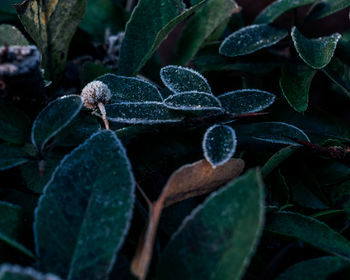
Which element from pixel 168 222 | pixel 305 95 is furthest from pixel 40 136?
pixel 305 95

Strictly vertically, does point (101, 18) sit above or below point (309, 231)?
above

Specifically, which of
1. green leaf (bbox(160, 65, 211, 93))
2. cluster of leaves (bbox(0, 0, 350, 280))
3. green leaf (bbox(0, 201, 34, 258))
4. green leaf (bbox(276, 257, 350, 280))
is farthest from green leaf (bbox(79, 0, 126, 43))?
green leaf (bbox(276, 257, 350, 280))

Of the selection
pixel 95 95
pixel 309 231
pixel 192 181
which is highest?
pixel 95 95

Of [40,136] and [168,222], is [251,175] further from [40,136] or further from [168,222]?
[40,136]

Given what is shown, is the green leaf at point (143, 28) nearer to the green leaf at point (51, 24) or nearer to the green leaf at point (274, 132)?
the green leaf at point (51, 24)

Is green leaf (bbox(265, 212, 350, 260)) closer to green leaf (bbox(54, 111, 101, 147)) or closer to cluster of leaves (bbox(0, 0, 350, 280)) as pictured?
cluster of leaves (bbox(0, 0, 350, 280))

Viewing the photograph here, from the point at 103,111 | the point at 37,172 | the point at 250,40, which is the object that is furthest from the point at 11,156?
the point at 250,40

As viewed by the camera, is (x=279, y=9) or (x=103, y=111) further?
(x=279, y=9)

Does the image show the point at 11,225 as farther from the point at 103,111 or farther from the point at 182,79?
the point at 182,79
